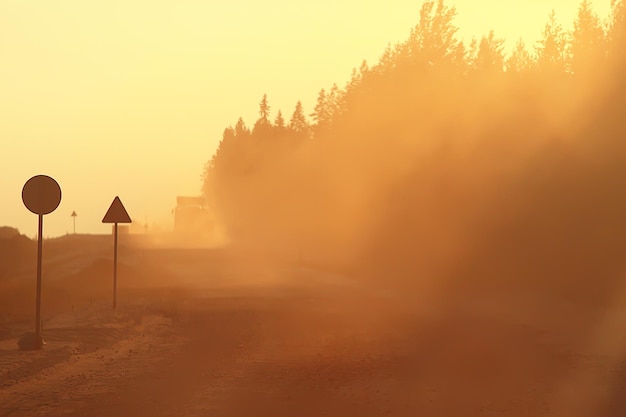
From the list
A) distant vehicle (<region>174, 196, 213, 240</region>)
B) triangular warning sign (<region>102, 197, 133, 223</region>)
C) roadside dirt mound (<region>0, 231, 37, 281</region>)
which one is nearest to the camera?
triangular warning sign (<region>102, 197, 133, 223</region>)

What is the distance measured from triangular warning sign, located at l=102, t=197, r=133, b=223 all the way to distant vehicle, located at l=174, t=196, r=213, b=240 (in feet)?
172

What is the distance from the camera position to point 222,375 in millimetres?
12969

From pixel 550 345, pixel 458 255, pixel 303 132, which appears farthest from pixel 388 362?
pixel 303 132

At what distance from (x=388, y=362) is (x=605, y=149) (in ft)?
57.6

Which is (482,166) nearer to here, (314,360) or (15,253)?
(314,360)

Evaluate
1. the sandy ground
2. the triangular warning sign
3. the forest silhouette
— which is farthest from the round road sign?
the forest silhouette

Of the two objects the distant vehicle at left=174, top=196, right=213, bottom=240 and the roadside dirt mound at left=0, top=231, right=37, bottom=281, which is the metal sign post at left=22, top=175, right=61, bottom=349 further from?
the distant vehicle at left=174, top=196, right=213, bottom=240

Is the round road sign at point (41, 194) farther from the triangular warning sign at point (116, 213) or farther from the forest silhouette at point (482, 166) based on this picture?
the forest silhouette at point (482, 166)

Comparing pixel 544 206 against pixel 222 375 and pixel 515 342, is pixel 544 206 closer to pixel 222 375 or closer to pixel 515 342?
pixel 515 342

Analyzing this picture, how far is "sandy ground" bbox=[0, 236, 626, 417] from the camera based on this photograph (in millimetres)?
10750

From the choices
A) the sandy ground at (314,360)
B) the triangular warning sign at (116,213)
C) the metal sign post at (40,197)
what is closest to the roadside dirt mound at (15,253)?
the sandy ground at (314,360)

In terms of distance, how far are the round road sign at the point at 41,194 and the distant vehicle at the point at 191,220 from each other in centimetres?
5928

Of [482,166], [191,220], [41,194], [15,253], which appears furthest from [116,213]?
[191,220]

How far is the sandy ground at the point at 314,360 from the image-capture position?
10.8 m
